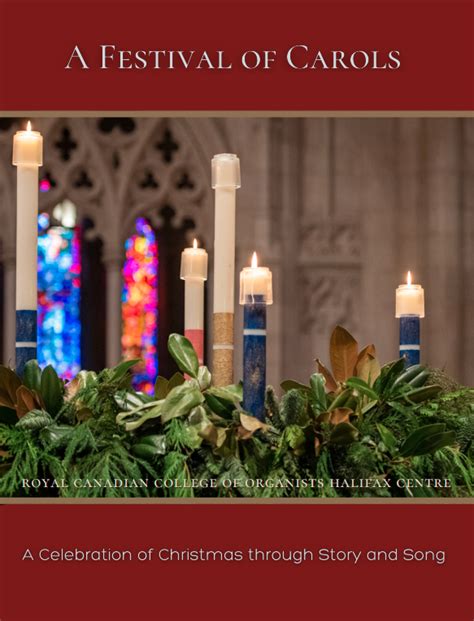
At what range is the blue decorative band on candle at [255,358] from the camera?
191 cm

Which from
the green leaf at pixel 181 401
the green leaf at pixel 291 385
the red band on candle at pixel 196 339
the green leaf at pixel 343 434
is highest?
the red band on candle at pixel 196 339

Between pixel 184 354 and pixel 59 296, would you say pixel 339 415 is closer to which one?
pixel 184 354

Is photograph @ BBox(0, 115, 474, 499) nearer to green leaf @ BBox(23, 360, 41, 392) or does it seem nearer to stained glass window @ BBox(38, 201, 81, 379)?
stained glass window @ BBox(38, 201, 81, 379)

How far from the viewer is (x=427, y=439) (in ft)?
6.17

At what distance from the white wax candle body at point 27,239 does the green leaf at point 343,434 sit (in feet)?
1.87

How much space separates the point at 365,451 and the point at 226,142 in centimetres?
497

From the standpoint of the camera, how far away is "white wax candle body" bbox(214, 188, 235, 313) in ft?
6.63

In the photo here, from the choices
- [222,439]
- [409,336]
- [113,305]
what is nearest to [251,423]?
[222,439]

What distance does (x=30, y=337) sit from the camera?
2.09m

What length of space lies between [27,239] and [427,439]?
0.75 metres

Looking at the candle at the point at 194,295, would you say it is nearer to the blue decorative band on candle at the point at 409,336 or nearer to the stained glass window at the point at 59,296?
the blue decorative band on candle at the point at 409,336

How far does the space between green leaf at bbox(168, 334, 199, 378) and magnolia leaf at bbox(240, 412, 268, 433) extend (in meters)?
0.16

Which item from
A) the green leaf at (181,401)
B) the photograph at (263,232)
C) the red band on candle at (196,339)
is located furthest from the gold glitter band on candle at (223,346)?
the photograph at (263,232)

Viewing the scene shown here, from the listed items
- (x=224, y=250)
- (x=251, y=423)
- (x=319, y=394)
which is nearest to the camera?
(x=251, y=423)
